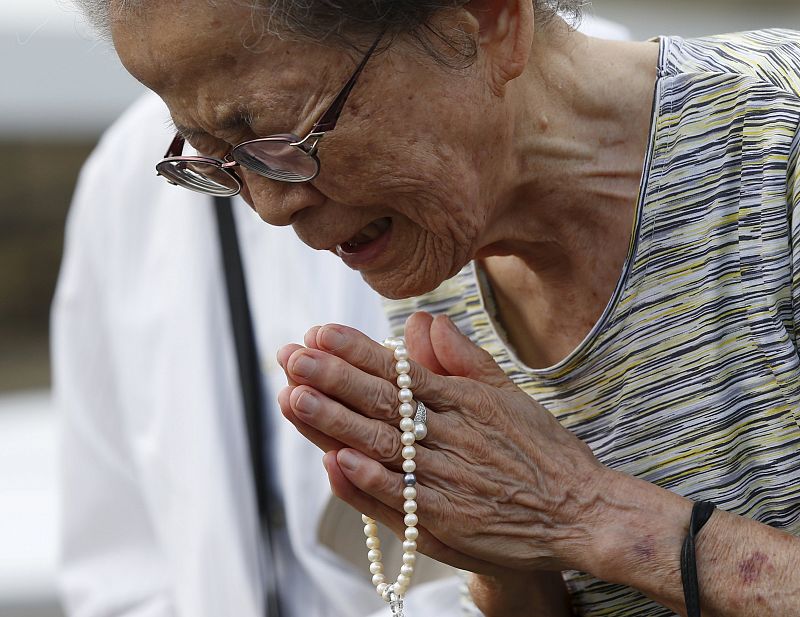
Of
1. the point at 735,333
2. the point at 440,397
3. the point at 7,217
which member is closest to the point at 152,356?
the point at 440,397

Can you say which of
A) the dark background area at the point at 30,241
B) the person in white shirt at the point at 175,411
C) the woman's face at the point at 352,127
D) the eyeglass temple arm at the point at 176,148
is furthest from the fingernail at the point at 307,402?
the dark background area at the point at 30,241

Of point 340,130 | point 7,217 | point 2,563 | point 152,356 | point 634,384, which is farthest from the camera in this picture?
point 7,217

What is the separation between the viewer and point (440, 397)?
138 centimetres

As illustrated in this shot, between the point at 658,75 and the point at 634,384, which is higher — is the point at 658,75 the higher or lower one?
the higher one

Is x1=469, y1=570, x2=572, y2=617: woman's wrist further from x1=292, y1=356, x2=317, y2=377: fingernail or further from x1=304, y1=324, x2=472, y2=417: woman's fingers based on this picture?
x1=292, y1=356, x2=317, y2=377: fingernail

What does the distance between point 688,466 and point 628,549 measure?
0.72 feet

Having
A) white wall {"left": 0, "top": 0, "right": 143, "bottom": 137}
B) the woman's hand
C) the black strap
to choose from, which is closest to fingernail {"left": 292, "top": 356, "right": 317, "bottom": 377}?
the woman's hand

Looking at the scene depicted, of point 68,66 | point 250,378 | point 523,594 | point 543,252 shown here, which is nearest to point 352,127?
point 543,252

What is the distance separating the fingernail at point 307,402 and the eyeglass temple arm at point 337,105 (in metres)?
0.32

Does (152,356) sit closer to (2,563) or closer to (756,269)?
(756,269)

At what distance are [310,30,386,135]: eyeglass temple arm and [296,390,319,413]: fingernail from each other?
1.06ft

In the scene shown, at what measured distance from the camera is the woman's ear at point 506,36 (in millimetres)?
1414

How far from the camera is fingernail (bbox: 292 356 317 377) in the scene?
4.20 feet

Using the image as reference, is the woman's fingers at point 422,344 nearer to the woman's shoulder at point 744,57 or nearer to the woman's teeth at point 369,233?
the woman's teeth at point 369,233
